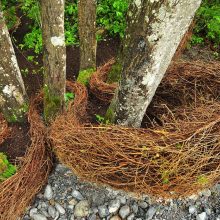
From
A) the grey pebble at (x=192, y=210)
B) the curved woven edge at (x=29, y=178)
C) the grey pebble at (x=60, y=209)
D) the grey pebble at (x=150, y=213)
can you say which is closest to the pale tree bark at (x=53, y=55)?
the curved woven edge at (x=29, y=178)

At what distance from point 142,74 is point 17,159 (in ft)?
4.73

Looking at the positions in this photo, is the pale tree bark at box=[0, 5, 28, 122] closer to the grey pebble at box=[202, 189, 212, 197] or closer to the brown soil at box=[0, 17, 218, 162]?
the brown soil at box=[0, 17, 218, 162]

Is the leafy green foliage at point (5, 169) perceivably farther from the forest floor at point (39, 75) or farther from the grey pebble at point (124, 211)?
the grey pebble at point (124, 211)

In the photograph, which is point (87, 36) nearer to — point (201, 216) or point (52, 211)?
point (52, 211)

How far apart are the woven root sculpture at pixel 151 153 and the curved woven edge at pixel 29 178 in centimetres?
29

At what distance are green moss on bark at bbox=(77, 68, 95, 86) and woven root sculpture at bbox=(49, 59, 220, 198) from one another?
3.28 feet

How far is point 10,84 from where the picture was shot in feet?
9.43

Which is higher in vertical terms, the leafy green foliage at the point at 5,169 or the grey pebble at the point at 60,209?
the leafy green foliage at the point at 5,169

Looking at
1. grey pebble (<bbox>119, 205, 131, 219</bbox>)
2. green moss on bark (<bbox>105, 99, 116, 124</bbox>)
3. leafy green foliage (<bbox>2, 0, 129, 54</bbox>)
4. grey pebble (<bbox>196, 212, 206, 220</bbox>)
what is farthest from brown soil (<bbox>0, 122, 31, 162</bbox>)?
grey pebble (<bbox>196, 212, 206, 220</bbox>)

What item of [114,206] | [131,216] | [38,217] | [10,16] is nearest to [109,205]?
[114,206]

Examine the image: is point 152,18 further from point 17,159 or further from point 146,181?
point 17,159

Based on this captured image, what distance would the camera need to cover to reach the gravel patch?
2.69 m

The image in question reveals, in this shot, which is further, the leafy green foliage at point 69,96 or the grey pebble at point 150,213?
the leafy green foliage at point 69,96

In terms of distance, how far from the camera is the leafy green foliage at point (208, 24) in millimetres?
4699
